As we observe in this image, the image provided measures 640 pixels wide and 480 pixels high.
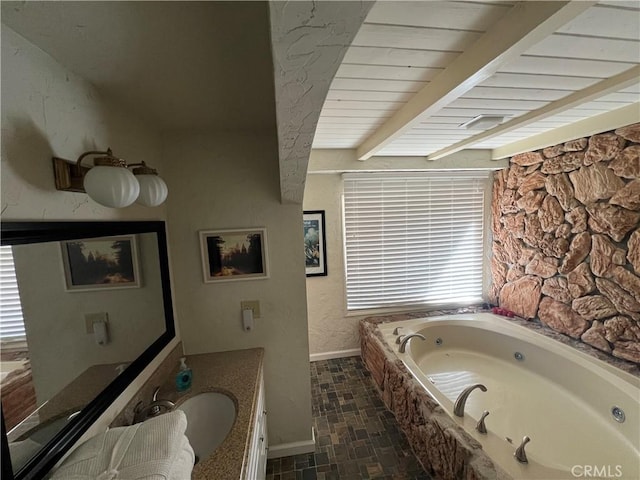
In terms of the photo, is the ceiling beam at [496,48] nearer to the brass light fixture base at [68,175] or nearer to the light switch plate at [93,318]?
the brass light fixture base at [68,175]

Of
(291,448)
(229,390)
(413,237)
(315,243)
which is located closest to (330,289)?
(315,243)

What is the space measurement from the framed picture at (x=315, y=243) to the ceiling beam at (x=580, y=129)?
6.76 ft

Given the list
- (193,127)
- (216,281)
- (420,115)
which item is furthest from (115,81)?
(420,115)

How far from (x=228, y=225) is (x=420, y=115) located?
1323mm

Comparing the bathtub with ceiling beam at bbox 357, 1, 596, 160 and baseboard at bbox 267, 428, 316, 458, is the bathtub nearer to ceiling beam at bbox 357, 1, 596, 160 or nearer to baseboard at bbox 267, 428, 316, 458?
baseboard at bbox 267, 428, 316, 458

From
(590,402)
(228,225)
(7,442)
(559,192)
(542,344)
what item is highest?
(559,192)

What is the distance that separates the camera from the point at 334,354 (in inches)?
120

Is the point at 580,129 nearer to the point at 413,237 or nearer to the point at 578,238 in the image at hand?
the point at 578,238

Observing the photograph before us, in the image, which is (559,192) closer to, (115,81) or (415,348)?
(415,348)

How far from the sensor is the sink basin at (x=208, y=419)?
1.28 meters

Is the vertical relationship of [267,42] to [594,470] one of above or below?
above

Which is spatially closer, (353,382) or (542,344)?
(542,344)

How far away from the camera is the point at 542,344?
2287mm

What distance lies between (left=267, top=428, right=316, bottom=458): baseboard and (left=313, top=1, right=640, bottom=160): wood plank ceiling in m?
2.32
